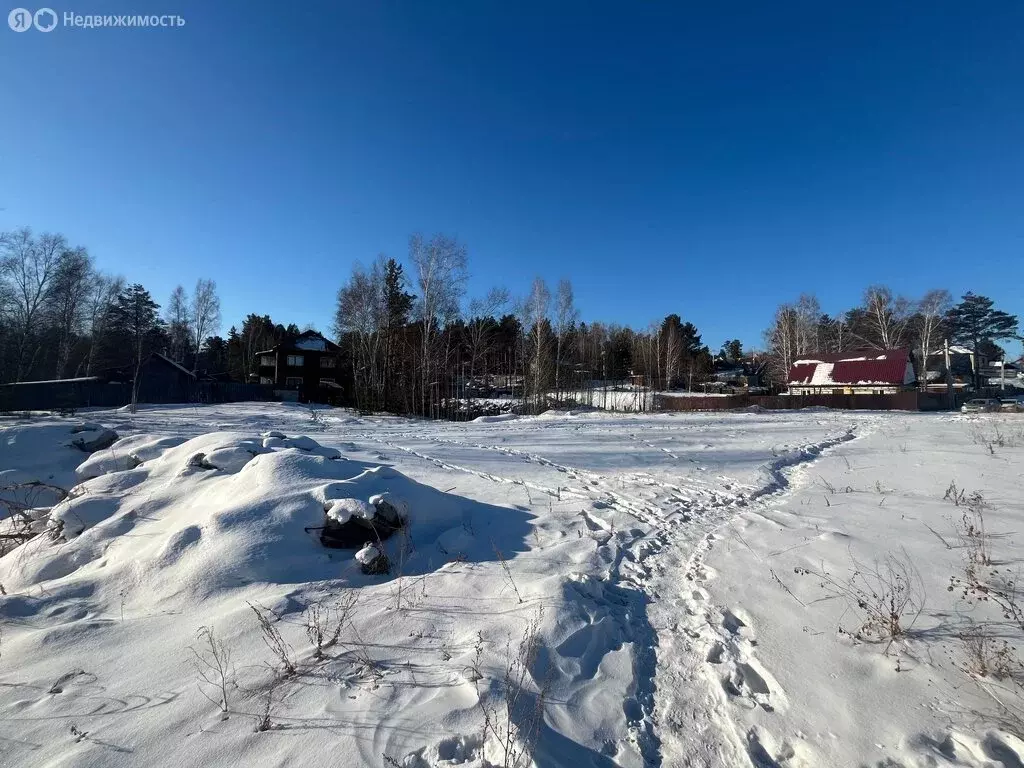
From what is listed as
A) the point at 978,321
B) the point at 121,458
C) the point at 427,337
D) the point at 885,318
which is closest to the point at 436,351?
the point at 427,337

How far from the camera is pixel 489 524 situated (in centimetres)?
558

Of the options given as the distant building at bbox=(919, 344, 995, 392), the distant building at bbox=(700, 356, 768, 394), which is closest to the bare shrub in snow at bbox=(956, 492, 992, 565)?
the distant building at bbox=(700, 356, 768, 394)

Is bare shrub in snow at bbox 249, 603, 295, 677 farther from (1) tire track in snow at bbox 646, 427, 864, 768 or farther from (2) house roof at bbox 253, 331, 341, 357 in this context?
(2) house roof at bbox 253, 331, 341, 357

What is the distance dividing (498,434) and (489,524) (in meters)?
9.68

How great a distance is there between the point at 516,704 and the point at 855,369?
148 ft

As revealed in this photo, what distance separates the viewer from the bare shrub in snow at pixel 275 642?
9.05 ft

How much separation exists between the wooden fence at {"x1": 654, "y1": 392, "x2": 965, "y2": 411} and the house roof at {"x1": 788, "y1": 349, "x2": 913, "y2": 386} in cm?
368

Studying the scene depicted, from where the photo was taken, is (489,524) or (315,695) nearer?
(315,695)

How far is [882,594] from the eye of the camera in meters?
3.76

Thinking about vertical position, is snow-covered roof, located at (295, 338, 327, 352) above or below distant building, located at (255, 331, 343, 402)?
above

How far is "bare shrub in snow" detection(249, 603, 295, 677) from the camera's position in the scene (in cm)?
276

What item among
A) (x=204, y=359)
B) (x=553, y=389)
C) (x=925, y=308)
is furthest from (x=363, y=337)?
(x=925, y=308)

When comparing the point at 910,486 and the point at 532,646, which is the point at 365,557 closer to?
the point at 532,646

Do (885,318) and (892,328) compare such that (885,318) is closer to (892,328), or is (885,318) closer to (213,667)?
(892,328)
